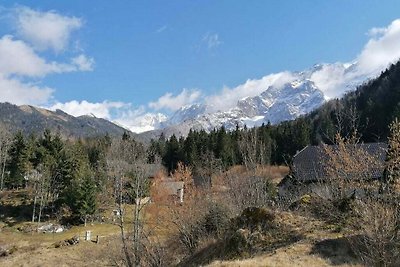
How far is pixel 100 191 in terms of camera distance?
209 ft

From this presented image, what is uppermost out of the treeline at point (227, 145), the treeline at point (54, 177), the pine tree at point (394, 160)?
the treeline at point (227, 145)

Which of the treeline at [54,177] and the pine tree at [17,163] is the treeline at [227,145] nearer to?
the treeline at [54,177]

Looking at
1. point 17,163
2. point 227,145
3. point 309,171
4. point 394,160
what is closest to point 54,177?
point 17,163

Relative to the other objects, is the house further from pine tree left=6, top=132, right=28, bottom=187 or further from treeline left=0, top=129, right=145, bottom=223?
pine tree left=6, top=132, right=28, bottom=187

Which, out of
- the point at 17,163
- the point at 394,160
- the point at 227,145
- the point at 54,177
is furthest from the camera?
the point at 227,145

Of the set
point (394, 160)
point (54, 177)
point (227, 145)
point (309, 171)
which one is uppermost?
point (227, 145)

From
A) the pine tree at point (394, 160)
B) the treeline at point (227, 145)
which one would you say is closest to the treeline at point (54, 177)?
the treeline at point (227, 145)

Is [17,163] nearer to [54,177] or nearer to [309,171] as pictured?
[54,177]

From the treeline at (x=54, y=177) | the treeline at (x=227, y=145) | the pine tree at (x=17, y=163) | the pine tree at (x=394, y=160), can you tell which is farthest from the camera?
the treeline at (x=227, y=145)

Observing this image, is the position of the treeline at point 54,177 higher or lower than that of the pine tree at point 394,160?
higher

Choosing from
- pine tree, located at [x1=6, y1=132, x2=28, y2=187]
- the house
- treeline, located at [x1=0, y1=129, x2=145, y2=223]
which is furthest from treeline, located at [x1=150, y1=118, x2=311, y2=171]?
the house

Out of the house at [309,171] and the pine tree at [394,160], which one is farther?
the house at [309,171]

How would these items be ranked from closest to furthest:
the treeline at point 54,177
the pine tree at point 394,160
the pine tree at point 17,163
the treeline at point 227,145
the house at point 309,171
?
the pine tree at point 394,160 < the house at point 309,171 < the treeline at point 54,177 < the pine tree at point 17,163 < the treeline at point 227,145

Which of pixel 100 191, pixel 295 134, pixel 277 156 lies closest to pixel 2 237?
pixel 100 191
